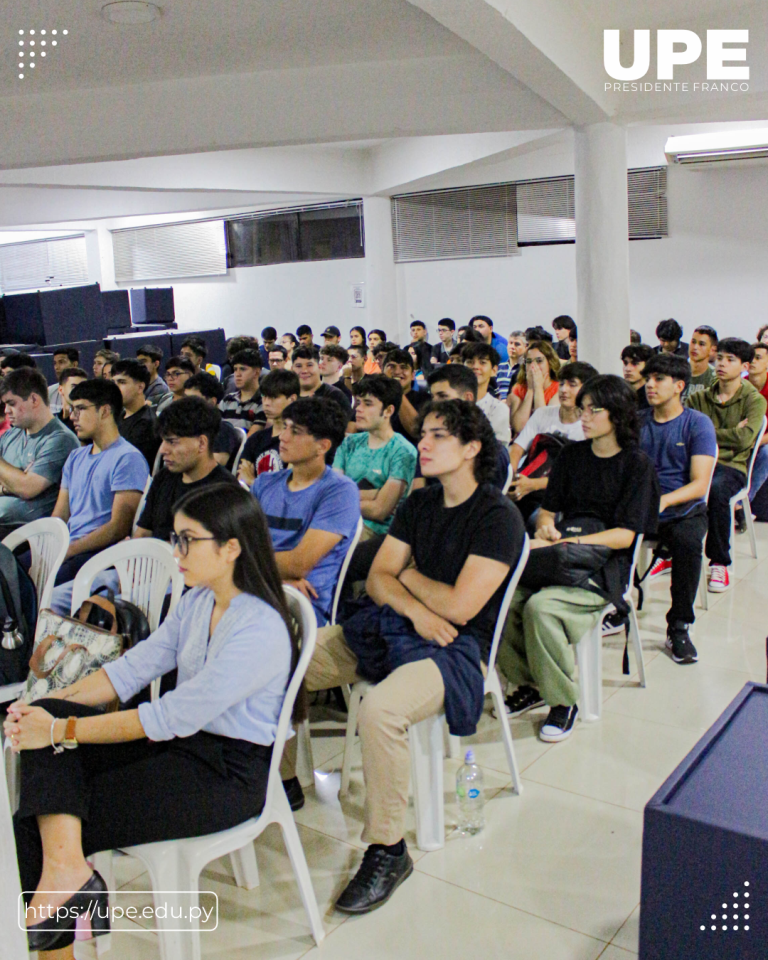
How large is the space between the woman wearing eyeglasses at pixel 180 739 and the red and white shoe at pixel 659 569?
8.42ft

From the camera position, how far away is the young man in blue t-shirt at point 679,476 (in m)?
3.62

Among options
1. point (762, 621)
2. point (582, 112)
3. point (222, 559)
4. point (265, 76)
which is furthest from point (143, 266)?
point (222, 559)

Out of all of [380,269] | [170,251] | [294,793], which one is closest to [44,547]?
[294,793]

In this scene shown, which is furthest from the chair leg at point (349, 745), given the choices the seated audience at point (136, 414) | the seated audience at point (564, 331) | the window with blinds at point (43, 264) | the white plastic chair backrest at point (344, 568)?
the window with blinds at point (43, 264)

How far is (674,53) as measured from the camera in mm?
5312

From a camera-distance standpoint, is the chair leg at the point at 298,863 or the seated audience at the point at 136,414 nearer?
the chair leg at the point at 298,863

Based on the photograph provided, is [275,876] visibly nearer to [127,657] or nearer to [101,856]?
[101,856]

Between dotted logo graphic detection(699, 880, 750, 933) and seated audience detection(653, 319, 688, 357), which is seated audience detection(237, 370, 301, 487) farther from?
seated audience detection(653, 319, 688, 357)

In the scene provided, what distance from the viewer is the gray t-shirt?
12.3ft

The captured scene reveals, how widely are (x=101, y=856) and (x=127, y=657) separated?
18.2 inches

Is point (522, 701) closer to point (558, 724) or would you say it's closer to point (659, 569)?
point (558, 724)

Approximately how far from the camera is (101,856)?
208cm

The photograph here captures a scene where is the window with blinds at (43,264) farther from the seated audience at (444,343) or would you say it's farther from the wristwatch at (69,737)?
the wristwatch at (69,737)

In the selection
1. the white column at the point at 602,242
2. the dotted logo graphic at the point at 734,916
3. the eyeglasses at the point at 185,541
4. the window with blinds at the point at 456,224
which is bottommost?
the dotted logo graphic at the point at 734,916
